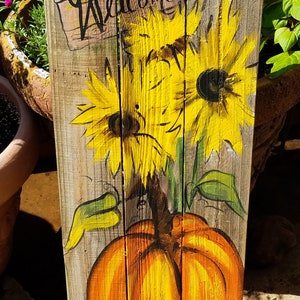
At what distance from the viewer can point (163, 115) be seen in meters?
1.66

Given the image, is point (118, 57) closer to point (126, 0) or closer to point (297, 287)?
point (126, 0)

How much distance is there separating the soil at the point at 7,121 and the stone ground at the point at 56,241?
1.53 ft

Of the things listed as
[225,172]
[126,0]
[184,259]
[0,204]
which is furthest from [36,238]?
[126,0]

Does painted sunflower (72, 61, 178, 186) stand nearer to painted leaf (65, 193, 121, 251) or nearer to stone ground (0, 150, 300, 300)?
painted leaf (65, 193, 121, 251)

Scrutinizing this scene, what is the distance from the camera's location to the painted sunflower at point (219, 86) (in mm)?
1600

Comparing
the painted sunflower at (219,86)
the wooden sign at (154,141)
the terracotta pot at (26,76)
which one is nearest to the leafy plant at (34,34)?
the terracotta pot at (26,76)

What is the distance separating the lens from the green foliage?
1.97 m

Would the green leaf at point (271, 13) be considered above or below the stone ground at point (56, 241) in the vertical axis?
above

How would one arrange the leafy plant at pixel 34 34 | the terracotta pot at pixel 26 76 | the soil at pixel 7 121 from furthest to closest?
the soil at pixel 7 121 < the leafy plant at pixel 34 34 < the terracotta pot at pixel 26 76

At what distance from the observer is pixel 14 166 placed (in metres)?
2.20

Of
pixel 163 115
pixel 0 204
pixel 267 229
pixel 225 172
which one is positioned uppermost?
pixel 163 115

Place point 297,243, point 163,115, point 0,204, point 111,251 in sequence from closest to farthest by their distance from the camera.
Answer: point 163,115 < point 111,251 < point 0,204 < point 297,243

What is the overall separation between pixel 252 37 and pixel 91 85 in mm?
370

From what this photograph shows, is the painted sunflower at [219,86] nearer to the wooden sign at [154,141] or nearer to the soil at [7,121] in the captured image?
the wooden sign at [154,141]
